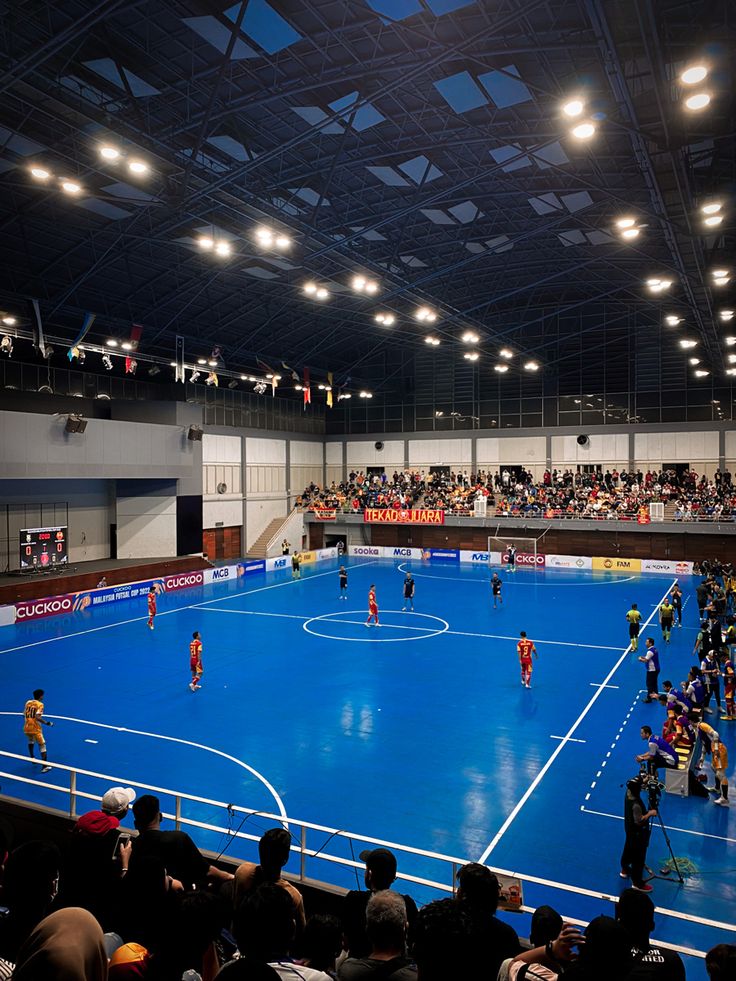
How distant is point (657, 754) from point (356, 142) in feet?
74.7

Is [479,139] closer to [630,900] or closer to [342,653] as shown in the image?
[342,653]

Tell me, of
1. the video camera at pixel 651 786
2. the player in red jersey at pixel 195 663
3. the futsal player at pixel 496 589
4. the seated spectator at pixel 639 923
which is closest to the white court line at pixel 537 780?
the video camera at pixel 651 786

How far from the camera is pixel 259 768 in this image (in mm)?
15289

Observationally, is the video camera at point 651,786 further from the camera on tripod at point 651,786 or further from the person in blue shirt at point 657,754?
the person in blue shirt at point 657,754

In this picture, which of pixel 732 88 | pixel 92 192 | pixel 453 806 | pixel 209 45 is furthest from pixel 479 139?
pixel 453 806

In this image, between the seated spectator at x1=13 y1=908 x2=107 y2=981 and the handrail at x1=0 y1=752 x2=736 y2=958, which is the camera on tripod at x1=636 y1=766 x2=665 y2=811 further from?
the seated spectator at x1=13 y1=908 x2=107 y2=981

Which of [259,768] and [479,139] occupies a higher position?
[479,139]

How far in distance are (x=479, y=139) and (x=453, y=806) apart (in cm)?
1976

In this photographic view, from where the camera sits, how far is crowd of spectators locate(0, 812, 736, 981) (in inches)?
130

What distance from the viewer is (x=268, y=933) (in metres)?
3.52

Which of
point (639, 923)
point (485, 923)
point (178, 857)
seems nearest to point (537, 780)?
point (639, 923)

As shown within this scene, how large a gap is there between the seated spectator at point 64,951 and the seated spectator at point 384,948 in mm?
1346

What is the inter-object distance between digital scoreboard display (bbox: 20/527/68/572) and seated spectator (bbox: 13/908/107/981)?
130 ft

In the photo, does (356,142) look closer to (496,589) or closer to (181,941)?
(496,589)
